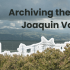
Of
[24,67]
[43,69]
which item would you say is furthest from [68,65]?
[24,67]

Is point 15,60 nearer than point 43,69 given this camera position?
No

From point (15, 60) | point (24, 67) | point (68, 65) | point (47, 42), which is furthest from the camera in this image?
point (47, 42)

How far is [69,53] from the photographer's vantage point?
3289 mm

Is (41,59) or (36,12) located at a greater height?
(36,12)

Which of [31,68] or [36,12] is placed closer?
[31,68]

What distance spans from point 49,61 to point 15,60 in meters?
1.03

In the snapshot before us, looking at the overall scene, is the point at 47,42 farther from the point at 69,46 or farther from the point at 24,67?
the point at 24,67

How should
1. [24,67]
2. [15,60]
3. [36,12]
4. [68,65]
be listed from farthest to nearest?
1. [36,12]
2. [15,60]
3. [24,67]
4. [68,65]

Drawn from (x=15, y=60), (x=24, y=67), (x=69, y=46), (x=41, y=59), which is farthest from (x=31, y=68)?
(x=69, y=46)

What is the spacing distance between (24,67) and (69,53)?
132 centimetres

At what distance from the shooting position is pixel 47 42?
21.5 ft

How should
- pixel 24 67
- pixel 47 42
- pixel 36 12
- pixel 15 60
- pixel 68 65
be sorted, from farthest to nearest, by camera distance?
pixel 36 12, pixel 47 42, pixel 15 60, pixel 24 67, pixel 68 65

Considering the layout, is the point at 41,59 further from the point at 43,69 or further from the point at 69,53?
the point at 69,53

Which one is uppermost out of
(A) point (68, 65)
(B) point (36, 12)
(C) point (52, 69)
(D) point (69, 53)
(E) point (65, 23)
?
(B) point (36, 12)
